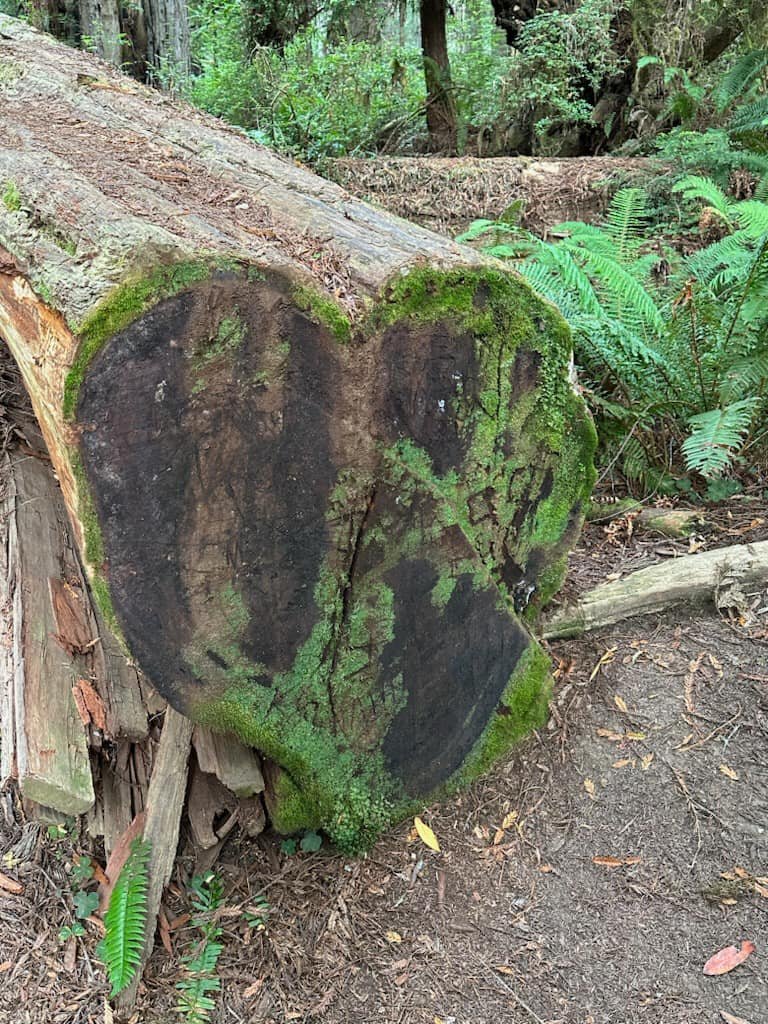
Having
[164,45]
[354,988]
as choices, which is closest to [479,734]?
[354,988]

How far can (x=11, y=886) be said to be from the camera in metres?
2.48

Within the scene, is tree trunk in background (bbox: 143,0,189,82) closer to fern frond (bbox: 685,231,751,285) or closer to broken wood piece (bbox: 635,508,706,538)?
fern frond (bbox: 685,231,751,285)

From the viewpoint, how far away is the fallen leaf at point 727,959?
1.99m

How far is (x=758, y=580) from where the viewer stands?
2.99 metres

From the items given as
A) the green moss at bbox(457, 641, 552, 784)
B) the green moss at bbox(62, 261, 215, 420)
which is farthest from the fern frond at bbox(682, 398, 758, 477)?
the green moss at bbox(62, 261, 215, 420)

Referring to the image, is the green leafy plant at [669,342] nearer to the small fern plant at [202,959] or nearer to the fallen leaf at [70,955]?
the small fern plant at [202,959]

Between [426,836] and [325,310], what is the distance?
1.52 m

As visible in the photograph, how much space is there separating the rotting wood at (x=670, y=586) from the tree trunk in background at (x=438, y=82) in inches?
256

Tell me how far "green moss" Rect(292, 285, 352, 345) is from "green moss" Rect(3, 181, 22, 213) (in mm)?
853

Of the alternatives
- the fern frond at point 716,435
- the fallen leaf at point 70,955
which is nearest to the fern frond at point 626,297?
the fern frond at point 716,435

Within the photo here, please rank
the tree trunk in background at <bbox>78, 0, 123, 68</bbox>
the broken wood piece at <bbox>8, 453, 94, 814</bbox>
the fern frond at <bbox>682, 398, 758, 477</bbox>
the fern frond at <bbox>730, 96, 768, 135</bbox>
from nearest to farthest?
the broken wood piece at <bbox>8, 453, 94, 814</bbox>
the fern frond at <bbox>682, 398, 758, 477</bbox>
the fern frond at <bbox>730, 96, 768, 135</bbox>
the tree trunk in background at <bbox>78, 0, 123, 68</bbox>

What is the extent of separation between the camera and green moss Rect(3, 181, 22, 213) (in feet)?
6.88

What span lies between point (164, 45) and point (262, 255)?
9199 mm

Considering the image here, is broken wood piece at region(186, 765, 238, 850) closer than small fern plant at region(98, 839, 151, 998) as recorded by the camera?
No
